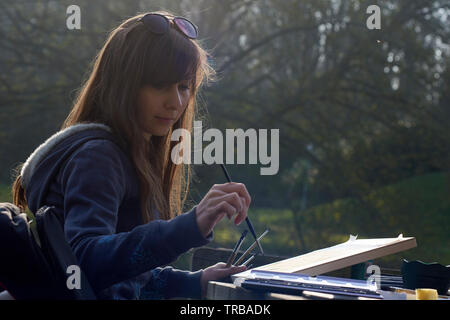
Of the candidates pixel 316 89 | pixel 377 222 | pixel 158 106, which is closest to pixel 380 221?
pixel 377 222

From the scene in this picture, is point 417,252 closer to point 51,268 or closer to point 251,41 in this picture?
point 251,41

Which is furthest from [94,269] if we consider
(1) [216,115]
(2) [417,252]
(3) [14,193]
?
(2) [417,252]

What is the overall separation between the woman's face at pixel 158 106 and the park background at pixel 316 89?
4155 millimetres

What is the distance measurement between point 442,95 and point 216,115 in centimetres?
237

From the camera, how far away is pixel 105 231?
1299mm

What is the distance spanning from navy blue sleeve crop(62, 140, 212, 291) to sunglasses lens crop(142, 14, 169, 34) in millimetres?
394

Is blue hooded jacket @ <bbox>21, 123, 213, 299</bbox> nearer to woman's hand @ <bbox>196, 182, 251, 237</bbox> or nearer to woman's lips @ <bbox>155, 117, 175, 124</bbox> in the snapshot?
woman's hand @ <bbox>196, 182, 251, 237</bbox>

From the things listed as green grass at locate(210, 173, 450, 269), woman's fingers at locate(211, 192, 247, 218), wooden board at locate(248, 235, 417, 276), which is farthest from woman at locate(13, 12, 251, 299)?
green grass at locate(210, 173, 450, 269)

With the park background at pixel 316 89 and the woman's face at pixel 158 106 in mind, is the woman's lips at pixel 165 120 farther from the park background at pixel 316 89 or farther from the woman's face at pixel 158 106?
the park background at pixel 316 89

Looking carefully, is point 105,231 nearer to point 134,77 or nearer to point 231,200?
point 231,200

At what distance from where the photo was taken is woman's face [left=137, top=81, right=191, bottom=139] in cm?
161

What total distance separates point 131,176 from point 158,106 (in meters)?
0.22

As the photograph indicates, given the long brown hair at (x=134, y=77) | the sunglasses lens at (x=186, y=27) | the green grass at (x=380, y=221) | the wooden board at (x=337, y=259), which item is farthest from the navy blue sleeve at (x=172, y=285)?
the green grass at (x=380, y=221)

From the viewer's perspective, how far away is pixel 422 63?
622 centimetres
